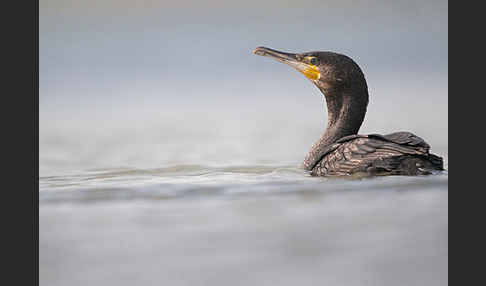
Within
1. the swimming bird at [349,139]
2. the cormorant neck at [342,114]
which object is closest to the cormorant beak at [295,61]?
the swimming bird at [349,139]

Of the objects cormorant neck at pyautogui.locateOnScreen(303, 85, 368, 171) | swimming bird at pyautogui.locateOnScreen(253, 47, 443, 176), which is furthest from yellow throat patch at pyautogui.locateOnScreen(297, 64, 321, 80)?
cormorant neck at pyautogui.locateOnScreen(303, 85, 368, 171)

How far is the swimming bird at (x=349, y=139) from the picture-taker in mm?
5469

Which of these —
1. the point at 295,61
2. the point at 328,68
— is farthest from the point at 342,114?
the point at 295,61

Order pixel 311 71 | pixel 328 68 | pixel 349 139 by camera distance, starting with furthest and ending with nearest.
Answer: pixel 311 71 < pixel 328 68 < pixel 349 139

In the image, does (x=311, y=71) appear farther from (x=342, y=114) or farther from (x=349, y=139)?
(x=349, y=139)

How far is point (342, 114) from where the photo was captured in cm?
647

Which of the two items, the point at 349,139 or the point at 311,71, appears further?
the point at 311,71

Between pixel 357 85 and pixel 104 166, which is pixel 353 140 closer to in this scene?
pixel 357 85

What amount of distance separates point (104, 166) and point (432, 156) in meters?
3.05

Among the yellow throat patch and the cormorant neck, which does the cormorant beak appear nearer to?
the yellow throat patch

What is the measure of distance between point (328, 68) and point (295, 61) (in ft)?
1.17

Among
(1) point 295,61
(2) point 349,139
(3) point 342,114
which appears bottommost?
(2) point 349,139

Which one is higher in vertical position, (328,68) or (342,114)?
(328,68)

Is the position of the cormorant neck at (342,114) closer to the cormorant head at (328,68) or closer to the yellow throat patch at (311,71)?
the cormorant head at (328,68)
